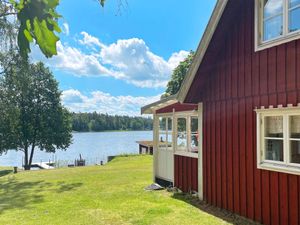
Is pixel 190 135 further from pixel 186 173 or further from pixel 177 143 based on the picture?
pixel 186 173

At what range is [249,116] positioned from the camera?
272 inches

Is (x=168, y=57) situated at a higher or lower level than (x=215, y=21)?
higher

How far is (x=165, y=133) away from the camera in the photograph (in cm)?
1145

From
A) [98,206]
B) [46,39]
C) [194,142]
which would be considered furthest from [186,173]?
[46,39]

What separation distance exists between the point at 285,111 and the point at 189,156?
4216mm

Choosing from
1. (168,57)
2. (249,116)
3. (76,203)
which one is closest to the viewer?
(249,116)

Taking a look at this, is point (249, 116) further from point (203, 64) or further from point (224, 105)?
point (203, 64)

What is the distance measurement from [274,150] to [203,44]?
288 centimetres

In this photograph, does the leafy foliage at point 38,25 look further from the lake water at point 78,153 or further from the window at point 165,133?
the lake water at point 78,153

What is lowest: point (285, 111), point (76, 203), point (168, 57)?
point (76, 203)

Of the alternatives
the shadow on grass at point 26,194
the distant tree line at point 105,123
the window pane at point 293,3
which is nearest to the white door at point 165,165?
the shadow on grass at point 26,194

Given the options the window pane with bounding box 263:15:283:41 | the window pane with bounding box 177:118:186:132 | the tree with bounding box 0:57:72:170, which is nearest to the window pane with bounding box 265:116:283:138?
the window pane with bounding box 263:15:283:41

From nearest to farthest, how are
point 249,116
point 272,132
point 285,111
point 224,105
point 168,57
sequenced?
point 285,111
point 272,132
point 249,116
point 224,105
point 168,57

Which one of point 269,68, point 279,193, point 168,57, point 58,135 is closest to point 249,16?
point 269,68
